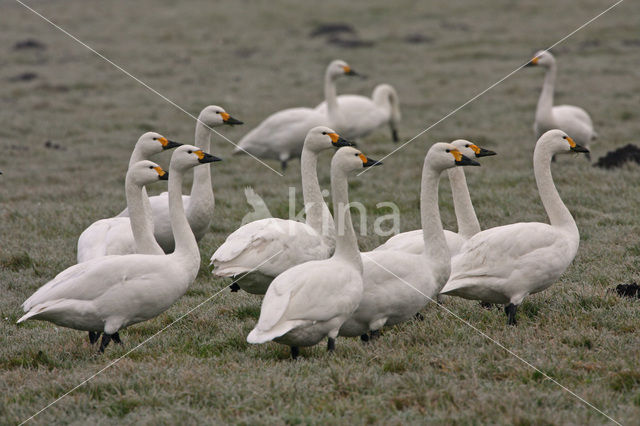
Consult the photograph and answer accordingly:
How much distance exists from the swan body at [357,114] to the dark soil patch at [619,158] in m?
4.66

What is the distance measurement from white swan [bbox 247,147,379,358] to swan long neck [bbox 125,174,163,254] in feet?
5.10

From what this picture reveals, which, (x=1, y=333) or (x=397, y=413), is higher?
(x=397, y=413)

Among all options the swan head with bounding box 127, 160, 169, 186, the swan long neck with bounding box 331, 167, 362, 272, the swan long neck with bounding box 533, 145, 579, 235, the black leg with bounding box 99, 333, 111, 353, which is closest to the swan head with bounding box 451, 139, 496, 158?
the swan long neck with bounding box 533, 145, 579, 235

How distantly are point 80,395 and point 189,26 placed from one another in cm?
2575

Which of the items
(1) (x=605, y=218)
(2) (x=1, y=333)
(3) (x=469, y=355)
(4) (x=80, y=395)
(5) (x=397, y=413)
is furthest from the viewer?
(1) (x=605, y=218)

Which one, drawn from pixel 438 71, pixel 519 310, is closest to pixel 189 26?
pixel 438 71

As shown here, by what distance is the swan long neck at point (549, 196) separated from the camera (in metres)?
6.77

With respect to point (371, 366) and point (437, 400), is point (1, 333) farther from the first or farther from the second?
point (437, 400)

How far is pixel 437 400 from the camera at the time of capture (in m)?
4.88

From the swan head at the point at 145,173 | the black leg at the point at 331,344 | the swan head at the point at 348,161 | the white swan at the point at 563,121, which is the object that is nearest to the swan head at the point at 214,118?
the swan head at the point at 145,173

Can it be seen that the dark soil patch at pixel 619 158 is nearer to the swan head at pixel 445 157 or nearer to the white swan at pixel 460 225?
the white swan at pixel 460 225

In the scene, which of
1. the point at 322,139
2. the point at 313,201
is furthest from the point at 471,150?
the point at 313,201

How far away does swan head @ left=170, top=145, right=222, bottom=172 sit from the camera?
263 inches

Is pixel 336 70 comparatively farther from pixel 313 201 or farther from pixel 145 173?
pixel 145 173
